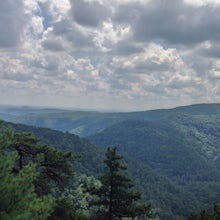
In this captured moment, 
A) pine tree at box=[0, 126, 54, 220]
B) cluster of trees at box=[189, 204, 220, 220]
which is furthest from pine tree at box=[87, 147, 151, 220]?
→ pine tree at box=[0, 126, 54, 220]

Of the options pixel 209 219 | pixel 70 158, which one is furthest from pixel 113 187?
pixel 209 219

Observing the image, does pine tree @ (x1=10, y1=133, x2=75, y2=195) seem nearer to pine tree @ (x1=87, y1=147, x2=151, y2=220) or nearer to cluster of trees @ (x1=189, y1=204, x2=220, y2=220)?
pine tree @ (x1=87, y1=147, x2=151, y2=220)

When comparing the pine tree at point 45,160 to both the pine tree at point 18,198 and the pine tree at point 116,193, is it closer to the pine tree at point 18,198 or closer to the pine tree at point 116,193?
the pine tree at point 116,193

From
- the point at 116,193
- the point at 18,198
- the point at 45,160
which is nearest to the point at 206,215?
the point at 116,193

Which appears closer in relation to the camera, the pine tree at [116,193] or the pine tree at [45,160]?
the pine tree at [45,160]

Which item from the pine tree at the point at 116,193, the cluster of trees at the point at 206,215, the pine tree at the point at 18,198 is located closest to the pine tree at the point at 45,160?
the pine tree at the point at 116,193

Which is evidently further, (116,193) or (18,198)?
(116,193)

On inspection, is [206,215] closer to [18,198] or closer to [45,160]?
[45,160]

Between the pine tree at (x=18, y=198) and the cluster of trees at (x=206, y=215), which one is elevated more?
the pine tree at (x=18, y=198)

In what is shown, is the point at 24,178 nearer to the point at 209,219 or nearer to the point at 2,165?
the point at 2,165

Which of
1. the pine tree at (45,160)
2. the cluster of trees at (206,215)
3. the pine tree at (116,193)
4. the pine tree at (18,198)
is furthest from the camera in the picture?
the pine tree at (116,193)

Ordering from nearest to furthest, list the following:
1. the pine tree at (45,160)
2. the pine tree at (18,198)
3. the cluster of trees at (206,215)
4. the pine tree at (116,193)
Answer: the pine tree at (18,198), the cluster of trees at (206,215), the pine tree at (45,160), the pine tree at (116,193)

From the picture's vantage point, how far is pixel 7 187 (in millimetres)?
17828

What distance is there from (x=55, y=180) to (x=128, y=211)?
713cm
